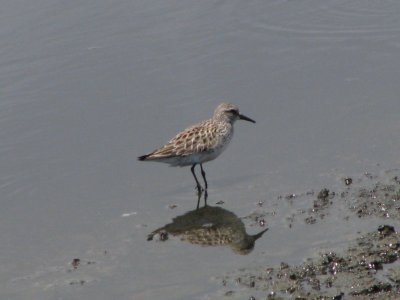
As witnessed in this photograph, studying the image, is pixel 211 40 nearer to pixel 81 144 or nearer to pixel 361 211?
pixel 81 144

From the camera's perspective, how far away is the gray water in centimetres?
1196

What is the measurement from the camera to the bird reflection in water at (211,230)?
12.1 meters

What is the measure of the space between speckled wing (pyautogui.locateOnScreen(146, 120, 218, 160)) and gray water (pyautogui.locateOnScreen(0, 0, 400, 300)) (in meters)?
0.46

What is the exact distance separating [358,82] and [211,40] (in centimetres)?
328

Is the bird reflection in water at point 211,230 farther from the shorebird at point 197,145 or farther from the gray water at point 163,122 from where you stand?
the shorebird at point 197,145

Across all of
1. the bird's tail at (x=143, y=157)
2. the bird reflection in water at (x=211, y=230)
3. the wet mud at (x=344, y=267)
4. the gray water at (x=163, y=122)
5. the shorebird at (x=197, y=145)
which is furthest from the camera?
the shorebird at (x=197, y=145)

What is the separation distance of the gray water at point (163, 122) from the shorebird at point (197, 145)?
0.30 meters

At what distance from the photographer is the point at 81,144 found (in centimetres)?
1542

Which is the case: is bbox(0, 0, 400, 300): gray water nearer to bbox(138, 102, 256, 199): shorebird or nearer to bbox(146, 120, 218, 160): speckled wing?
bbox(138, 102, 256, 199): shorebird

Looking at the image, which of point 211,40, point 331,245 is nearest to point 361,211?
point 331,245

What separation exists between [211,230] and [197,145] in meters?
1.80

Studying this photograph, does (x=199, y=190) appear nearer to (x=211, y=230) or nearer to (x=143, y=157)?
(x=143, y=157)

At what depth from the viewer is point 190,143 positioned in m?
14.1

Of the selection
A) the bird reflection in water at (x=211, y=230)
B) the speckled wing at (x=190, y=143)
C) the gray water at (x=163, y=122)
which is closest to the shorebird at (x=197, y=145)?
the speckled wing at (x=190, y=143)
